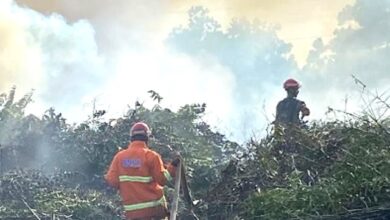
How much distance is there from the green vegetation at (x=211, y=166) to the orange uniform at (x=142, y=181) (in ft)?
4.27

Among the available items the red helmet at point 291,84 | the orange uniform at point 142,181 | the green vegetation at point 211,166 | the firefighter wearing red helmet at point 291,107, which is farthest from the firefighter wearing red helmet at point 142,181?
the red helmet at point 291,84

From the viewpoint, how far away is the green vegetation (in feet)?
24.9

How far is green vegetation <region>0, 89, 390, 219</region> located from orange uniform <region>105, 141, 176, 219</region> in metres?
1.30

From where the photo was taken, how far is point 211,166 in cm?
1103

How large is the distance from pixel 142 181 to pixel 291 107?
12.9 ft

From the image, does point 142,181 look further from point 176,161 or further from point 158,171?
point 176,161

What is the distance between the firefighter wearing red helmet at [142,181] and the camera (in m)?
7.68

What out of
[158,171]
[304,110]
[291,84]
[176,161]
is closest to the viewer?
[158,171]

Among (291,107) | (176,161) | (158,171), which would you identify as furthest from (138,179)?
(291,107)

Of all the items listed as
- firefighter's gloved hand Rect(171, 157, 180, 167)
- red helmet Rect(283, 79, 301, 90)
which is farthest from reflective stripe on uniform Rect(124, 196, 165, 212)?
red helmet Rect(283, 79, 301, 90)

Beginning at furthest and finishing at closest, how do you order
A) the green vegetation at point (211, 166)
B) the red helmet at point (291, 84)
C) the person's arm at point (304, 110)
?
the red helmet at point (291, 84), the person's arm at point (304, 110), the green vegetation at point (211, 166)

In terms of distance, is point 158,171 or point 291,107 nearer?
point 158,171

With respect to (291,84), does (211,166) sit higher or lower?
lower

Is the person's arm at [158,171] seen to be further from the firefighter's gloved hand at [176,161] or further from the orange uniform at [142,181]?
the firefighter's gloved hand at [176,161]
